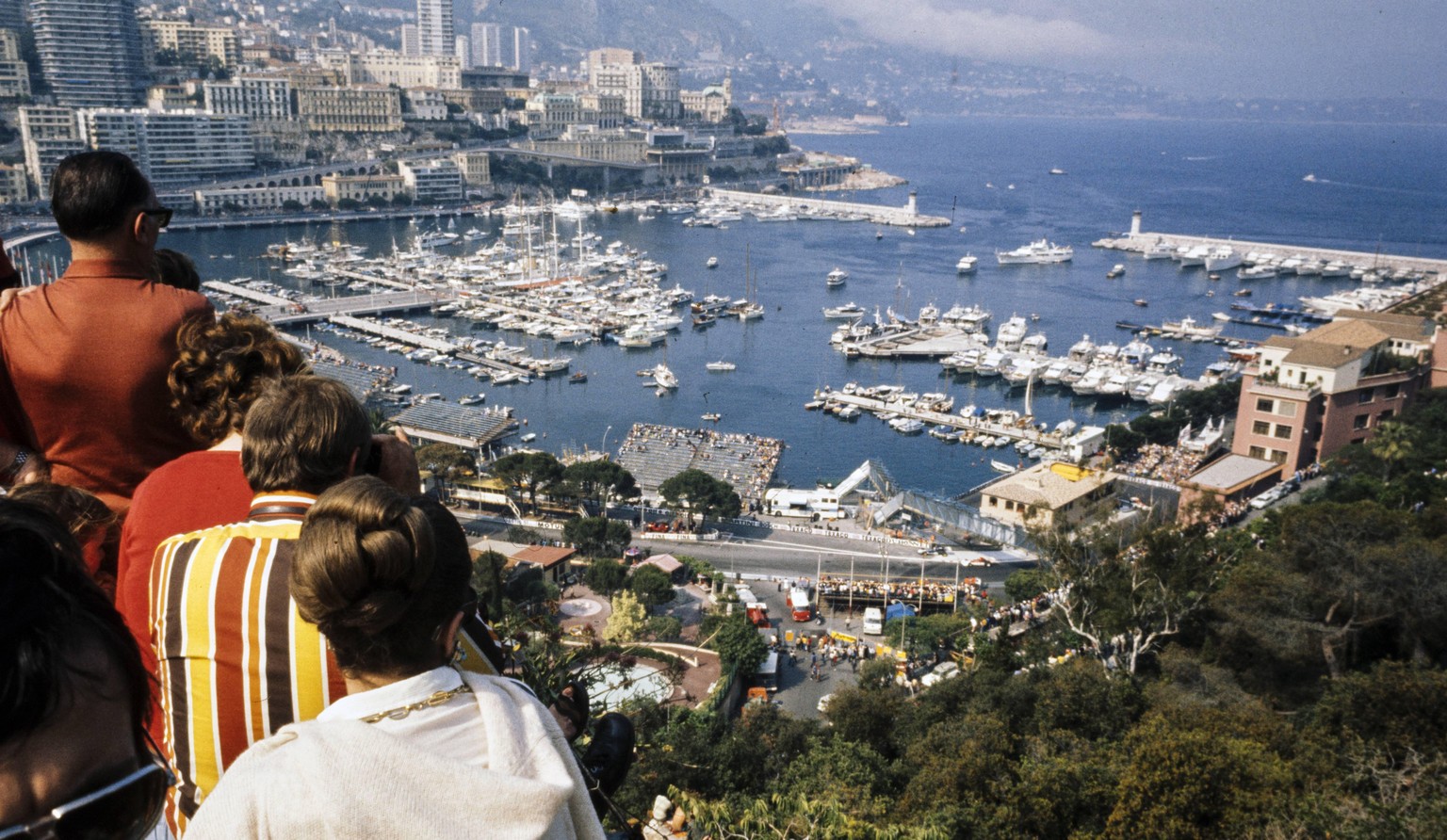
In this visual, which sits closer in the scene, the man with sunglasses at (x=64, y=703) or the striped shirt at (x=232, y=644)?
the man with sunglasses at (x=64, y=703)

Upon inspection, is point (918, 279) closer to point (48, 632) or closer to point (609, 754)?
point (609, 754)

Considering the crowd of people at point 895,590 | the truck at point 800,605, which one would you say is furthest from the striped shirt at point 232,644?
the crowd of people at point 895,590

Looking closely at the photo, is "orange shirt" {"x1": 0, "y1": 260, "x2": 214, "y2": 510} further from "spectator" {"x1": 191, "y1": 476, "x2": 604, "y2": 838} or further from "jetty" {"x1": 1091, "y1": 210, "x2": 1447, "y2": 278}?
"jetty" {"x1": 1091, "y1": 210, "x2": 1447, "y2": 278}

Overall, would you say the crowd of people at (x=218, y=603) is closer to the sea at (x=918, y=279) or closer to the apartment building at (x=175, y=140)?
the sea at (x=918, y=279)

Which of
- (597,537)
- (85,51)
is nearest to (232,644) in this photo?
(597,537)

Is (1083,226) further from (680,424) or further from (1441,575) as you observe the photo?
(1441,575)
